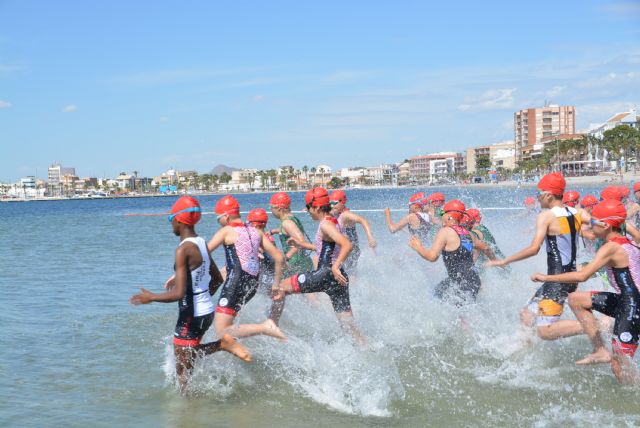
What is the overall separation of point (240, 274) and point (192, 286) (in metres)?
1.27

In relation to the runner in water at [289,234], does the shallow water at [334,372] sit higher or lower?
lower

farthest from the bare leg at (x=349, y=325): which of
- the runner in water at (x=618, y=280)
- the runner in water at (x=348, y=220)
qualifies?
the runner in water at (x=348, y=220)

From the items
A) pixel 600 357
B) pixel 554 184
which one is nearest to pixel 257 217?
pixel 554 184

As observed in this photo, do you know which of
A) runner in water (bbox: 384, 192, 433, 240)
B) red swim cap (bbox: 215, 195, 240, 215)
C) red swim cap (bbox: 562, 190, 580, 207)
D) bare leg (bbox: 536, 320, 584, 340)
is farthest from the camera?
runner in water (bbox: 384, 192, 433, 240)

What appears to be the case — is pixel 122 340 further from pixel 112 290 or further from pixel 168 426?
pixel 112 290

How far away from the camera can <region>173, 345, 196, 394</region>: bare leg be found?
21.0 ft

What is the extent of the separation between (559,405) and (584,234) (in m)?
2.92

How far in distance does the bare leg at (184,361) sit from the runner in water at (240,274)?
24.9 inches

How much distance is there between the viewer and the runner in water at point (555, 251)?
713 cm

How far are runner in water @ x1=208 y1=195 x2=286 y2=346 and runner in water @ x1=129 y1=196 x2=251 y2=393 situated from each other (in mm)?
785

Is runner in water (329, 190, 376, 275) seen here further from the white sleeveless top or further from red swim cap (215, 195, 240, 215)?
the white sleeveless top

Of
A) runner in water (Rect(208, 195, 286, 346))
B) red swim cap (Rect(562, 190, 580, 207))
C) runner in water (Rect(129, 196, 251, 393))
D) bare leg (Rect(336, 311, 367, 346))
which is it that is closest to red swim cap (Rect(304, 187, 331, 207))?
runner in water (Rect(208, 195, 286, 346))

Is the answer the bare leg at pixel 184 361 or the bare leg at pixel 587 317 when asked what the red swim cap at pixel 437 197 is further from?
the bare leg at pixel 184 361

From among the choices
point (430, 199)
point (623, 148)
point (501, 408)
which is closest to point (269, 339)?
point (501, 408)
